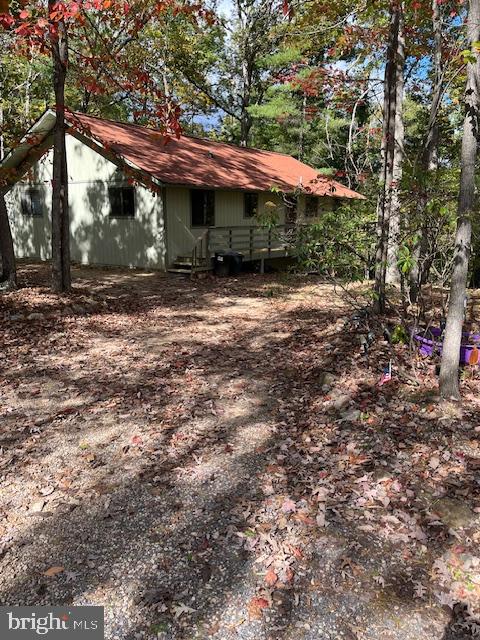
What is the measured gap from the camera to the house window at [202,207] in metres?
16.9

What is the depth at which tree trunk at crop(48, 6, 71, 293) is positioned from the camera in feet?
32.6

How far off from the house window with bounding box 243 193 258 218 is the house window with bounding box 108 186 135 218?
4.81 meters

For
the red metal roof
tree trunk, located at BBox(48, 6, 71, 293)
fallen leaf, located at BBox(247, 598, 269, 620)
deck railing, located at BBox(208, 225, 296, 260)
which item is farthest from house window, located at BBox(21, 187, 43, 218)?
fallen leaf, located at BBox(247, 598, 269, 620)

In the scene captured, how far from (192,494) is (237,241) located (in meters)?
14.4

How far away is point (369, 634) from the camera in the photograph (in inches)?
98.0

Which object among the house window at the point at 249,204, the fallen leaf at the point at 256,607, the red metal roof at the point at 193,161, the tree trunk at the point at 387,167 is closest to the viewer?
the fallen leaf at the point at 256,607

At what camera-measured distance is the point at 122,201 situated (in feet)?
55.7

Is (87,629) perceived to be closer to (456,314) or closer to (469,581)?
(469,581)

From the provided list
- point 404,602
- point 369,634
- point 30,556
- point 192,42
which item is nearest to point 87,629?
point 30,556

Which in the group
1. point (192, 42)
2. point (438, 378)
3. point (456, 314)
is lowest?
point (438, 378)

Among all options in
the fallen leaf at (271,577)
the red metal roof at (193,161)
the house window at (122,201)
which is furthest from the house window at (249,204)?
the fallen leaf at (271,577)

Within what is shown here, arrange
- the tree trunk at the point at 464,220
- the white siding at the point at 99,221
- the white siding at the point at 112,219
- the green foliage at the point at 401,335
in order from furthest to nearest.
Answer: the white siding at the point at 99,221 → the white siding at the point at 112,219 → the green foliage at the point at 401,335 → the tree trunk at the point at 464,220

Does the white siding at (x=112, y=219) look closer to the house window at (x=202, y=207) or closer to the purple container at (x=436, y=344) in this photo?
the house window at (x=202, y=207)

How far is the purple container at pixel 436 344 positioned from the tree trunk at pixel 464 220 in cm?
81
